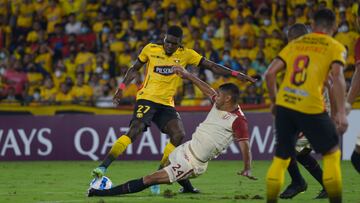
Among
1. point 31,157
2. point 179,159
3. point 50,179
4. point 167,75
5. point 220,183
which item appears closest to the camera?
point 179,159

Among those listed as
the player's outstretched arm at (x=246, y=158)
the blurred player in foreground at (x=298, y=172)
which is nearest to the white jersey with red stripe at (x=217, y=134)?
the player's outstretched arm at (x=246, y=158)

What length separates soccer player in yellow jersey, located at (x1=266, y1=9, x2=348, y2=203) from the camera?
9.48 meters

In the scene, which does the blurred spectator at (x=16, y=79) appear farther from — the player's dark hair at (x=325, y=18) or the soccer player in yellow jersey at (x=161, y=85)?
the player's dark hair at (x=325, y=18)

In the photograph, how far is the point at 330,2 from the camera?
79.7 feet

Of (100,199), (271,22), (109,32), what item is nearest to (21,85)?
(109,32)

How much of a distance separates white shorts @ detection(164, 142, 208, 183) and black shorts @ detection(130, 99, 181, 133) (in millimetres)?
2122

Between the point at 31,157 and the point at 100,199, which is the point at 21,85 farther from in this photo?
the point at 100,199

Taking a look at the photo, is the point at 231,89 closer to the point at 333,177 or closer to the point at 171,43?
the point at 171,43

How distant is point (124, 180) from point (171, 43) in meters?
3.45

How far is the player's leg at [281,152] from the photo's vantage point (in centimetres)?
958

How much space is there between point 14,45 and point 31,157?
20.5 feet

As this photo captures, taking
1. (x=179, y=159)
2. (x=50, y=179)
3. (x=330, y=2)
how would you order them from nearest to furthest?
(x=179, y=159) → (x=50, y=179) → (x=330, y=2)

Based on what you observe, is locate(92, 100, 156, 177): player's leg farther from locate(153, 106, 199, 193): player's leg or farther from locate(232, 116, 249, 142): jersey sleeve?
locate(232, 116, 249, 142): jersey sleeve

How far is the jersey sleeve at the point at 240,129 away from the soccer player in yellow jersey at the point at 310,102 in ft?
6.18
